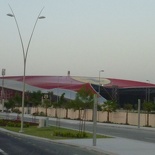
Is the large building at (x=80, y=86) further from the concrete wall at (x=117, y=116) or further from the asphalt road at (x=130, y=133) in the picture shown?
the asphalt road at (x=130, y=133)

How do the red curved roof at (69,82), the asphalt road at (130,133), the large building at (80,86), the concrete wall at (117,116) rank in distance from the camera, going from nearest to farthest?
the asphalt road at (130,133)
the concrete wall at (117,116)
the large building at (80,86)
the red curved roof at (69,82)

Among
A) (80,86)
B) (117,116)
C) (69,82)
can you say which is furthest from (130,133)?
(69,82)

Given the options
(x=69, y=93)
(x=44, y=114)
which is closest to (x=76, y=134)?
(x=44, y=114)

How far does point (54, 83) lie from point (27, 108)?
3797 centimetres

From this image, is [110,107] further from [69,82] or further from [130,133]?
[69,82]

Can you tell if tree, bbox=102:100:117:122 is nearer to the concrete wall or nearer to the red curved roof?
the concrete wall

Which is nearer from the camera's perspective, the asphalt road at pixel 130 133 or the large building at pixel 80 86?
the asphalt road at pixel 130 133

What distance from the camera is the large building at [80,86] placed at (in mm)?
116750

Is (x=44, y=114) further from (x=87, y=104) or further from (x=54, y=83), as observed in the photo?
(x=54, y=83)

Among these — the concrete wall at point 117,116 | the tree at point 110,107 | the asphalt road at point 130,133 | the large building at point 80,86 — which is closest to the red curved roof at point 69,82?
the large building at point 80,86

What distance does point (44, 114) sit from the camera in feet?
255

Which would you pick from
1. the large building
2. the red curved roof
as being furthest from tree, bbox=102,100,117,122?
the red curved roof

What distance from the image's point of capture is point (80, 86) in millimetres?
122000

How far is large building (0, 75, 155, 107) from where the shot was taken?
11675 cm
